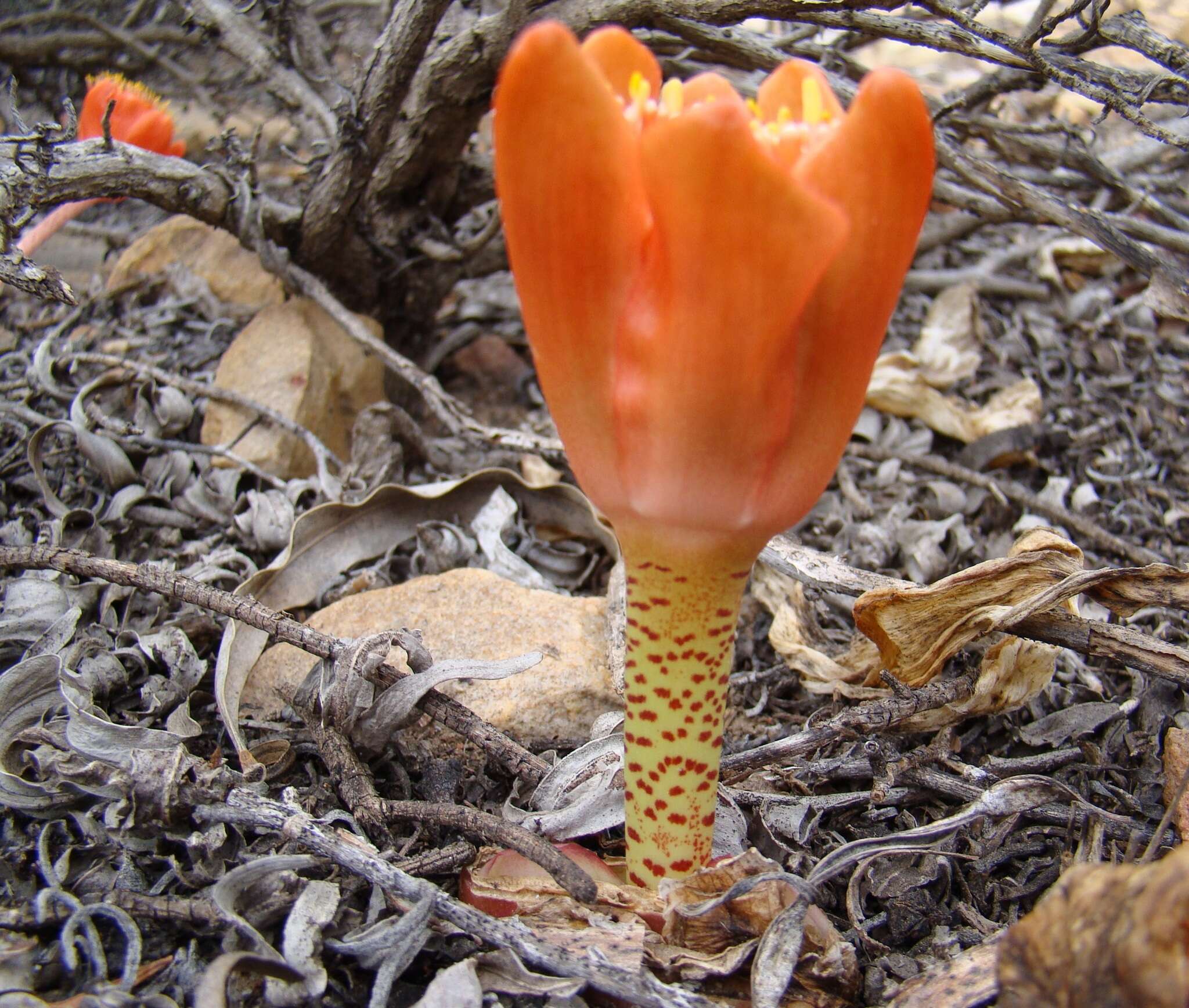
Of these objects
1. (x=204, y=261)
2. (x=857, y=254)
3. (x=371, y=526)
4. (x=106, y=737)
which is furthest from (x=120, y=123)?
(x=857, y=254)

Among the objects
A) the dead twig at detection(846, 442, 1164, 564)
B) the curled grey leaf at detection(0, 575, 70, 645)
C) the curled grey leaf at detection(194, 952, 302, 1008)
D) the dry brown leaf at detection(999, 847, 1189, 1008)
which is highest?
the dry brown leaf at detection(999, 847, 1189, 1008)

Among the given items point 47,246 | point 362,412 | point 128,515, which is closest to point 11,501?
point 128,515

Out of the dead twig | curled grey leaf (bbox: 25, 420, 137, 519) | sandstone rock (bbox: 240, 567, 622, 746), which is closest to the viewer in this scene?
sandstone rock (bbox: 240, 567, 622, 746)

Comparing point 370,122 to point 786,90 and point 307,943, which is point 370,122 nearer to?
point 786,90

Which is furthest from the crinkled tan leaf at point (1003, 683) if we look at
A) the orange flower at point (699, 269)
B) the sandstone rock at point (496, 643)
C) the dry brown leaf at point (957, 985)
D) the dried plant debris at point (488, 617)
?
the orange flower at point (699, 269)

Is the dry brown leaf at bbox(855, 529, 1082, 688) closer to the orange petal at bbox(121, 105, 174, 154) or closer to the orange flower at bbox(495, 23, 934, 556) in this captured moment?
the orange flower at bbox(495, 23, 934, 556)

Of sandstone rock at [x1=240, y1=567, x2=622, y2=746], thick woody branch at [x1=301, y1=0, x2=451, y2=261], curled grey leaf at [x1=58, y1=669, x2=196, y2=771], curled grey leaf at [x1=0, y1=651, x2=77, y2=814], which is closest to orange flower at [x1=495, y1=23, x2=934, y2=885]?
sandstone rock at [x1=240, y1=567, x2=622, y2=746]

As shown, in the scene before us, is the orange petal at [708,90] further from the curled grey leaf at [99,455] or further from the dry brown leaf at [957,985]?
the curled grey leaf at [99,455]
